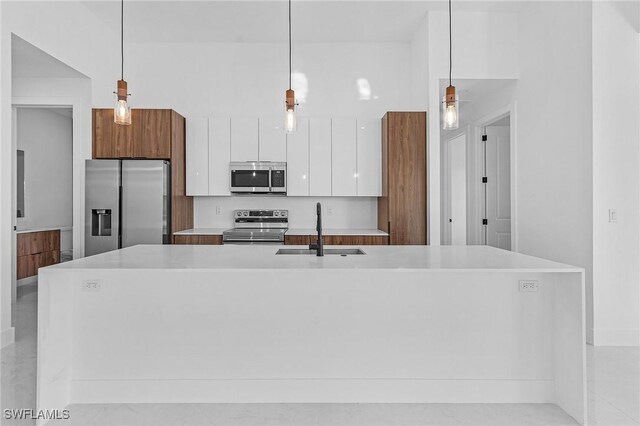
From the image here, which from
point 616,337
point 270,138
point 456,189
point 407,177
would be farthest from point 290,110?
point 456,189

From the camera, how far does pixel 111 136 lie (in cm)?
445

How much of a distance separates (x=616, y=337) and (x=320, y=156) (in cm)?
323

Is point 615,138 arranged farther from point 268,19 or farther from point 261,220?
point 261,220

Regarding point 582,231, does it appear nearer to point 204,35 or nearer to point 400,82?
point 400,82

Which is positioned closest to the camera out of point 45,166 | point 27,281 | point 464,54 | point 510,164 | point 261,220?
point 464,54

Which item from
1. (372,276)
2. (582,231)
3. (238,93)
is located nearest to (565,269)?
(372,276)

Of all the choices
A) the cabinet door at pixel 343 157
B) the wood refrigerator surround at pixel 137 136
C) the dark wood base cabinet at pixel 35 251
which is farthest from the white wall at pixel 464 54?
the dark wood base cabinet at pixel 35 251

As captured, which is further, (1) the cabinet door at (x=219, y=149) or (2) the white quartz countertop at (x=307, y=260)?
(1) the cabinet door at (x=219, y=149)

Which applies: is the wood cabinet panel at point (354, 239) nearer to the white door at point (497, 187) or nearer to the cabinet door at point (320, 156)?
the cabinet door at point (320, 156)

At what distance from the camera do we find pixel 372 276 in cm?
245

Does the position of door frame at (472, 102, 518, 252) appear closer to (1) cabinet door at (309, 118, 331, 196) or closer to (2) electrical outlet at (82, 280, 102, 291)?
(1) cabinet door at (309, 118, 331, 196)

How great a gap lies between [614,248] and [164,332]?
338 cm

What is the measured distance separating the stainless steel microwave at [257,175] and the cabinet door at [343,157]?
0.58m

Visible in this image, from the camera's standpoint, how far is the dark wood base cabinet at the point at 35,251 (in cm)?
508
